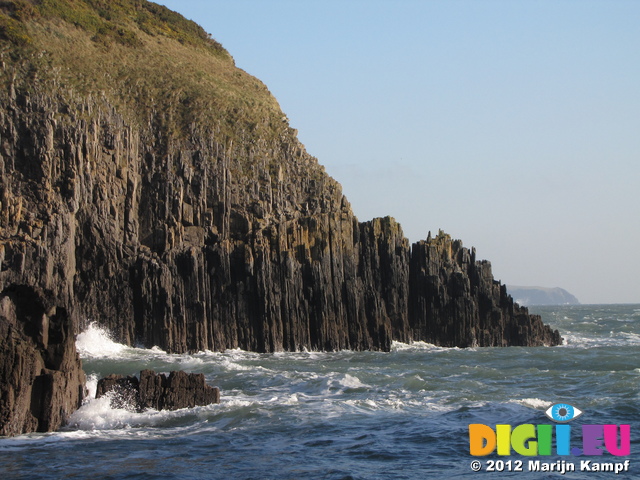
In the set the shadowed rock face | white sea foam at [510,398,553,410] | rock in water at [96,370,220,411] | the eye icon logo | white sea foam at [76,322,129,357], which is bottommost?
the eye icon logo

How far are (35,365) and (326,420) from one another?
360 inches

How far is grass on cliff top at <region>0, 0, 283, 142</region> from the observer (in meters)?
62.6

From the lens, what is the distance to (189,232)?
56.5 meters

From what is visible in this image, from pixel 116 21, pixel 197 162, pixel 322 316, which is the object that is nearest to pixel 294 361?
pixel 322 316

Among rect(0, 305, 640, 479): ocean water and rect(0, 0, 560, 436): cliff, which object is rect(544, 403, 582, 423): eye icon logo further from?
rect(0, 0, 560, 436): cliff

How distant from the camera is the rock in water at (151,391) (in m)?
26.8

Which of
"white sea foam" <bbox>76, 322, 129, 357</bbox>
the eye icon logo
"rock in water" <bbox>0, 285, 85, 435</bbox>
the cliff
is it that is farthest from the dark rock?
the cliff

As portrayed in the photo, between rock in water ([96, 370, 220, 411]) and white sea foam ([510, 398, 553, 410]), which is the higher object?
rock in water ([96, 370, 220, 411])

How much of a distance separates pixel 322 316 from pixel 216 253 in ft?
25.7

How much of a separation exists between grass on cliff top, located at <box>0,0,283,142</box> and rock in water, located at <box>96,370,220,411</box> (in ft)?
122

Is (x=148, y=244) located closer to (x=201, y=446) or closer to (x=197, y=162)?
(x=197, y=162)

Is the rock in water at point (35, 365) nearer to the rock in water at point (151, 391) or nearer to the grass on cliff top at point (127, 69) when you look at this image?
the rock in water at point (151, 391)

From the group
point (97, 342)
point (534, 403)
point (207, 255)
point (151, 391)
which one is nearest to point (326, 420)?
point (151, 391)

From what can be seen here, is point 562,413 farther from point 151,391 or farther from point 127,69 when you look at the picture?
point 127,69
